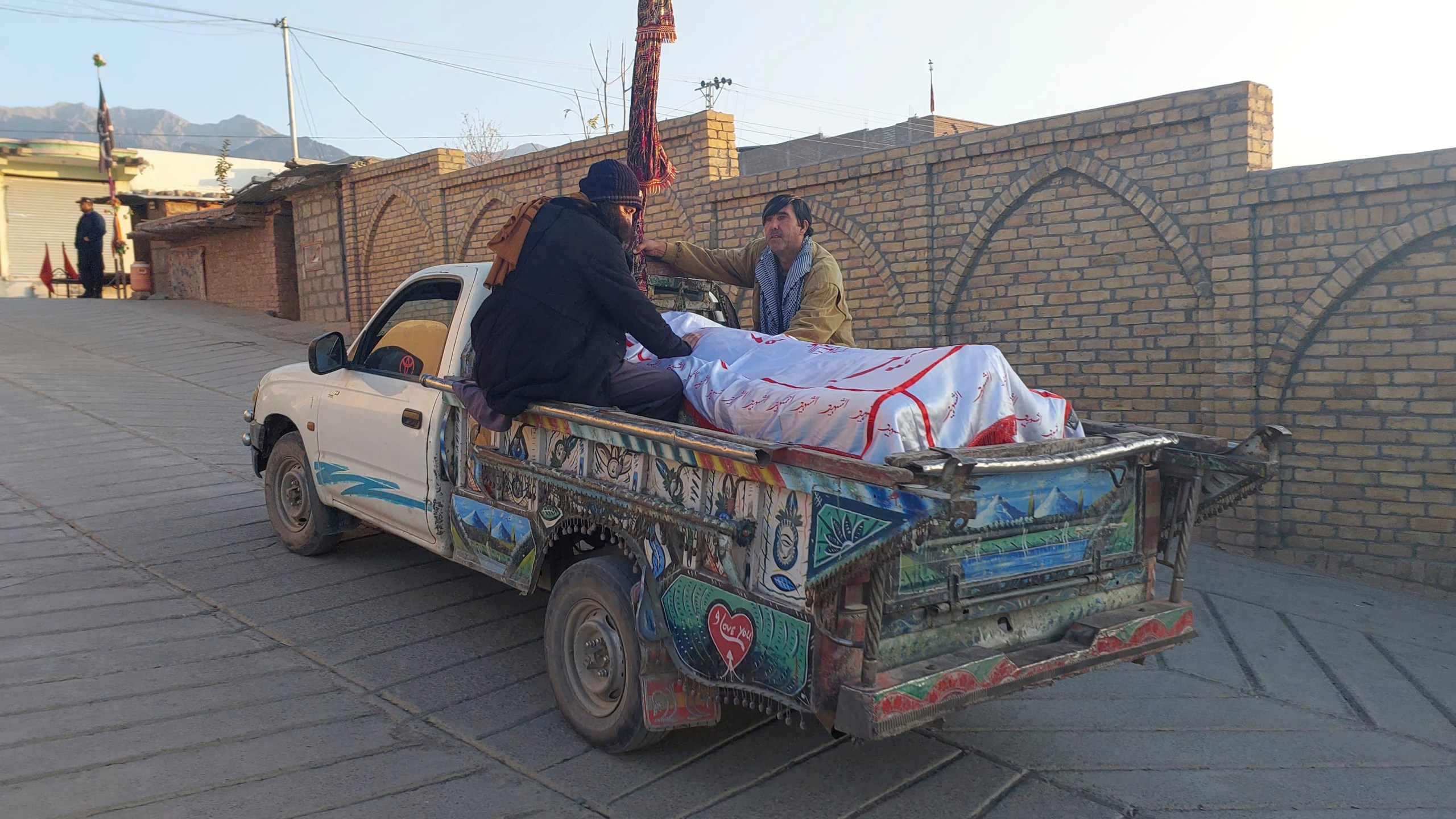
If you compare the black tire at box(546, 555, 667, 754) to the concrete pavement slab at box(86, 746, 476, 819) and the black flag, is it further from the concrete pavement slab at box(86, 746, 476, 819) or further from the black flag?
the black flag

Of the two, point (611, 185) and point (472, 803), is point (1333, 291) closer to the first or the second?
point (611, 185)

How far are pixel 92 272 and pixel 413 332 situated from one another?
21.7 m

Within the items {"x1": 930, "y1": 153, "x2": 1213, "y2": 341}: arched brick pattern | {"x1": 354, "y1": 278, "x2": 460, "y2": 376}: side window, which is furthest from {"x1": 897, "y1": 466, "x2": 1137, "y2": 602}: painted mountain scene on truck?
{"x1": 930, "y1": 153, "x2": 1213, "y2": 341}: arched brick pattern

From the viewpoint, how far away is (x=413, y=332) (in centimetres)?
508

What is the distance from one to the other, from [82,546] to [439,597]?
230 centimetres

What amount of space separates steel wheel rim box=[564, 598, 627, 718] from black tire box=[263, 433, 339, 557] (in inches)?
99.1

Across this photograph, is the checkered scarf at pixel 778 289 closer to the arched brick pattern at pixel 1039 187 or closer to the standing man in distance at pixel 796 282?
the standing man in distance at pixel 796 282

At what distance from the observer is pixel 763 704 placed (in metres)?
3.08

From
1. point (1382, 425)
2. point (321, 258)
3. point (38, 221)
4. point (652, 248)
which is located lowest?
point (1382, 425)

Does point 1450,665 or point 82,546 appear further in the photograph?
point 82,546

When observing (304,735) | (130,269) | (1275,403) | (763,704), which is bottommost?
(304,735)

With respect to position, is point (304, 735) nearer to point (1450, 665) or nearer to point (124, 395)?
point (1450, 665)

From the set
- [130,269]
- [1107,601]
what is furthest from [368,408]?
[130,269]

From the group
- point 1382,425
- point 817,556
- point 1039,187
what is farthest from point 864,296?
point 817,556
